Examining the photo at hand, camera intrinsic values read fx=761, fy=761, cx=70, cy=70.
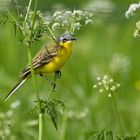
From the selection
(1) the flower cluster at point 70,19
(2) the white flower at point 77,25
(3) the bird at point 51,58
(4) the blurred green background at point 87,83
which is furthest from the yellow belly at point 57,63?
(2) the white flower at point 77,25

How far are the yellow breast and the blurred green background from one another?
1.97ft

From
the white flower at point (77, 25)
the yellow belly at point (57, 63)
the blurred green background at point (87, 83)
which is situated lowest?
the blurred green background at point (87, 83)

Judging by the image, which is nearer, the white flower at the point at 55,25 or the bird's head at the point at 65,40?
the white flower at the point at 55,25

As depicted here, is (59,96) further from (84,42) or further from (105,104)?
(84,42)

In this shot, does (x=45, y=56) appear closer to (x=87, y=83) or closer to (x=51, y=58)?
(x=51, y=58)

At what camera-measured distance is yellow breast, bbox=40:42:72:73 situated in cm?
604

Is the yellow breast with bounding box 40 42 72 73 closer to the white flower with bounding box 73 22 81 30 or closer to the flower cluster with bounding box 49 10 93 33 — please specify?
the flower cluster with bounding box 49 10 93 33

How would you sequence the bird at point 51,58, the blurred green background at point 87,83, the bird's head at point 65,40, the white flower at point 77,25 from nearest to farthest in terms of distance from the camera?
the white flower at point 77,25, the bird's head at point 65,40, the bird at point 51,58, the blurred green background at point 87,83

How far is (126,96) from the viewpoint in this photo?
8.66 meters

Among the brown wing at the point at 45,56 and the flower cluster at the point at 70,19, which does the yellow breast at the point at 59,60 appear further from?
the flower cluster at the point at 70,19

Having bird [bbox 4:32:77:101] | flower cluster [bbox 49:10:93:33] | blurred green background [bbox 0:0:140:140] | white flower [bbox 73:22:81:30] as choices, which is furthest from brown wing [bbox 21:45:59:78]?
white flower [bbox 73:22:81:30]

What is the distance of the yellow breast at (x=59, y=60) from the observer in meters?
6.04

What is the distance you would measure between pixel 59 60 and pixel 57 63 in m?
0.06

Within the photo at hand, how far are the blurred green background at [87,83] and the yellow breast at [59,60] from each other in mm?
599
